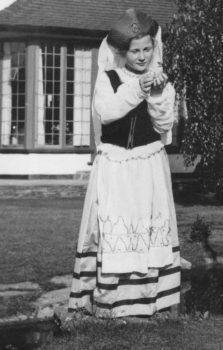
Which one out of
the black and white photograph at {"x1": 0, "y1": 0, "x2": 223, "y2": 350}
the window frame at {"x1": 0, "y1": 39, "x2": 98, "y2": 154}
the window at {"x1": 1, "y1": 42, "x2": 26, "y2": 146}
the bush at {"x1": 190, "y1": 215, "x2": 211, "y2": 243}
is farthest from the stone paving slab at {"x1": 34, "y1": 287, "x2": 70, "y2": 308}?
the window at {"x1": 1, "y1": 42, "x2": 26, "y2": 146}

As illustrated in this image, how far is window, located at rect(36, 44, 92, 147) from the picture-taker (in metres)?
15.0

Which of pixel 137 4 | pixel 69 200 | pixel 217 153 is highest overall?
pixel 137 4

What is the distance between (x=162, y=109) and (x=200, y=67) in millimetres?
6863

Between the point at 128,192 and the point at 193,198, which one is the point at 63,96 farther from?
the point at 128,192

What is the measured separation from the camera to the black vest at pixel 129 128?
→ 436cm

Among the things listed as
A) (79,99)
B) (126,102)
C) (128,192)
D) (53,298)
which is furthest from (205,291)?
(79,99)

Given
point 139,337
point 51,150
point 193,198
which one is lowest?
point 193,198

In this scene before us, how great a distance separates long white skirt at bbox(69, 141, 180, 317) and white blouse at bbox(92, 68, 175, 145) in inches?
6.2

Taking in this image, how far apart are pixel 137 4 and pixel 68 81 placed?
9.58ft

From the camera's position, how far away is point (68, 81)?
15148 millimetres

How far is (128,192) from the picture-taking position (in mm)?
4312

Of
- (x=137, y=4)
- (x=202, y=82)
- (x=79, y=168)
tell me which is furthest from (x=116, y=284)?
(x=137, y=4)

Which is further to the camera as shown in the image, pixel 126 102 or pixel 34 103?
Answer: pixel 34 103

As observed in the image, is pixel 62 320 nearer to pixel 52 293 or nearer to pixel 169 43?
pixel 52 293
